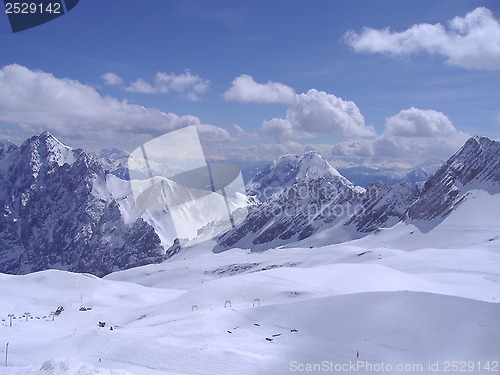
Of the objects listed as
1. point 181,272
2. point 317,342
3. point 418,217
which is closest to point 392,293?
point 317,342

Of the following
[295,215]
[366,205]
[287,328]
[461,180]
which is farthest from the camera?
[295,215]

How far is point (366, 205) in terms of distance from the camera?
15425cm

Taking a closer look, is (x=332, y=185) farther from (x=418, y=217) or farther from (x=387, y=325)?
(x=387, y=325)

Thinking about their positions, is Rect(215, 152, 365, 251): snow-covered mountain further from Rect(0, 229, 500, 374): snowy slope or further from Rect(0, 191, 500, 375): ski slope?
Rect(0, 229, 500, 374): snowy slope

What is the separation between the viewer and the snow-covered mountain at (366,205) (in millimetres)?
122963

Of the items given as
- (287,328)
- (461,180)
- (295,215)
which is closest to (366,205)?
(295,215)

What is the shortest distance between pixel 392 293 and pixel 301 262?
62959mm

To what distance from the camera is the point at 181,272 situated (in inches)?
4579

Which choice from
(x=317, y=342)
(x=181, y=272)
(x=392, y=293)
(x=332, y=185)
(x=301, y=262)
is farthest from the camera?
(x=332, y=185)

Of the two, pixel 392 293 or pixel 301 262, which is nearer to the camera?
pixel 392 293

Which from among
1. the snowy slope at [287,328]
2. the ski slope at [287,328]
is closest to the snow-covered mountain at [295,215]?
the ski slope at [287,328]

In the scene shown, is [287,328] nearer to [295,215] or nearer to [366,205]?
[366,205]

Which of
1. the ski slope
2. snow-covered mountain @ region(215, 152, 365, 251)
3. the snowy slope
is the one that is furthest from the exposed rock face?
the snowy slope

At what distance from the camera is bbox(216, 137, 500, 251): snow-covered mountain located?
123m
